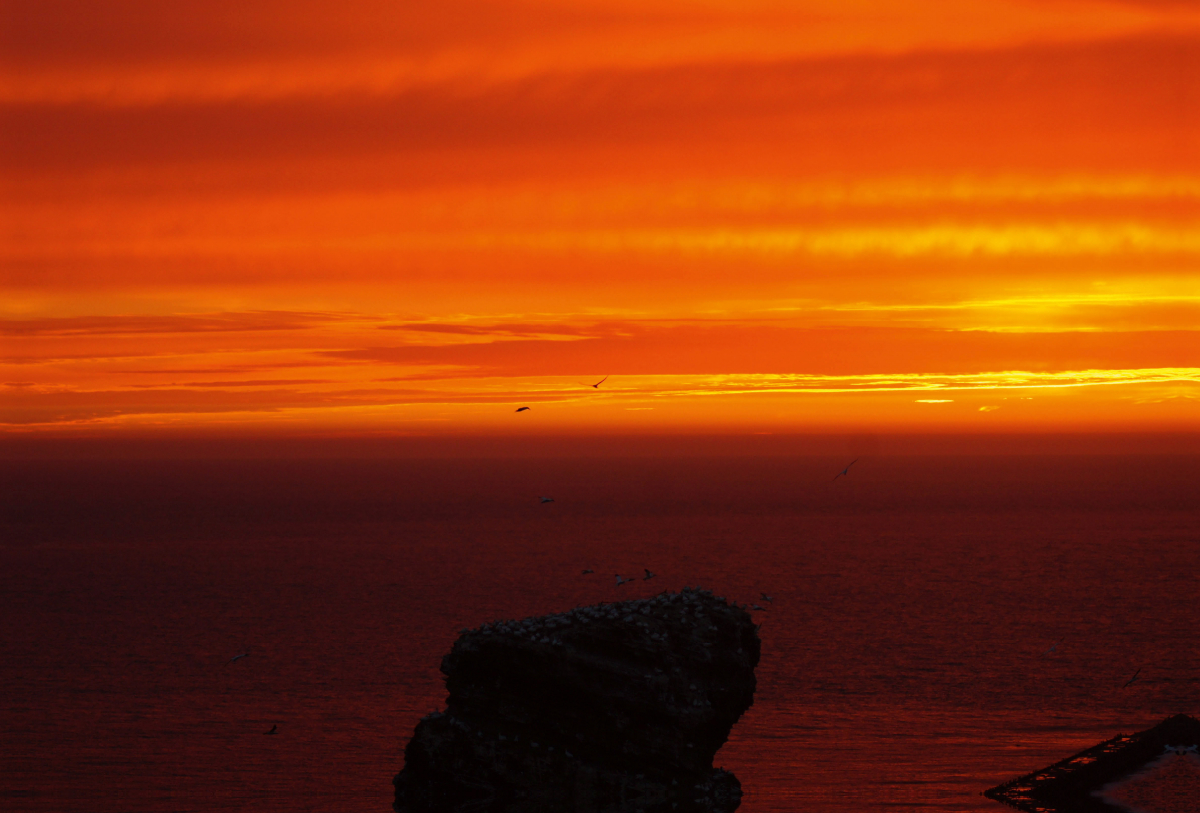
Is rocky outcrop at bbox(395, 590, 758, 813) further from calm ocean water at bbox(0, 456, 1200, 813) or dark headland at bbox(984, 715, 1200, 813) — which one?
dark headland at bbox(984, 715, 1200, 813)

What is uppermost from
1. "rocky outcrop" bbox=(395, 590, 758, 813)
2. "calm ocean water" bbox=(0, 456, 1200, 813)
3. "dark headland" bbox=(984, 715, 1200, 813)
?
"rocky outcrop" bbox=(395, 590, 758, 813)

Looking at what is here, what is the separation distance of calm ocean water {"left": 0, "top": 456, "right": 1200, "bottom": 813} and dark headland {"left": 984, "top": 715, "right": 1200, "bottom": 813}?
193 cm

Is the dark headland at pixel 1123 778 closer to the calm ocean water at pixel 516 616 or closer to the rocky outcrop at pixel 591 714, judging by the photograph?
the calm ocean water at pixel 516 616

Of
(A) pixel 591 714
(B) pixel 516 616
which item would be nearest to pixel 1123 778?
(A) pixel 591 714

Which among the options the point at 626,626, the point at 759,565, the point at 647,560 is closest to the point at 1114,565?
the point at 759,565

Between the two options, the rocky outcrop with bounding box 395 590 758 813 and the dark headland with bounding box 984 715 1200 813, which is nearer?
the rocky outcrop with bounding box 395 590 758 813

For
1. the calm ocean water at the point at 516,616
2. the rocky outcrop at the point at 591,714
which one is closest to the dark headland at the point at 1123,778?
the calm ocean water at the point at 516,616

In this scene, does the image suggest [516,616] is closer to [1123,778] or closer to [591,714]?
[1123,778]

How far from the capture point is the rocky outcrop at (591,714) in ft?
130

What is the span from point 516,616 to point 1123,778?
50.5 meters

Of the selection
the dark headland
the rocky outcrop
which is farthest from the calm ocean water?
the rocky outcrop

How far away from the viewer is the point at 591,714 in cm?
4000

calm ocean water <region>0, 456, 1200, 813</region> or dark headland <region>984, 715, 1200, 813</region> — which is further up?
dark headland <region>984, 715, 1200, 813</region>

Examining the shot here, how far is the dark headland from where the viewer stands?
46688mm
